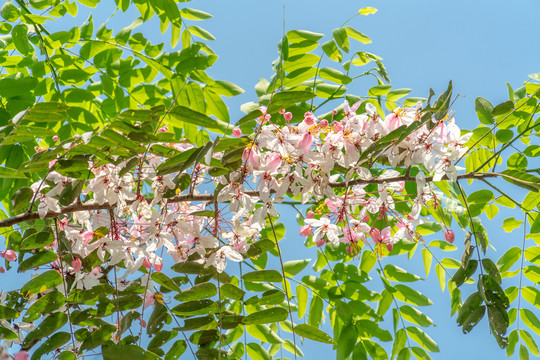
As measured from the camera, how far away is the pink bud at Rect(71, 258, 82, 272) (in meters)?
1.48

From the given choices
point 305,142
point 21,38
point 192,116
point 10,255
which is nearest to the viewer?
point 192,116

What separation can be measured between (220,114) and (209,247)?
0.75 m

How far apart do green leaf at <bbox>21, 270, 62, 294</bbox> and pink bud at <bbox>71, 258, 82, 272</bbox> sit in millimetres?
60

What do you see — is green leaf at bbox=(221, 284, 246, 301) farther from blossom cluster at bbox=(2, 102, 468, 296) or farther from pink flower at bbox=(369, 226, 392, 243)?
pink flower at bbox=(369, 226, 392, 243)

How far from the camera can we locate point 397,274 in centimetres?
212

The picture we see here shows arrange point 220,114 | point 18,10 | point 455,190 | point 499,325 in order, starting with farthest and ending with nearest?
point 18,10, point 220,114, point 455,190, point 499,325

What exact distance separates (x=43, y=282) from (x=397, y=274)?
4.42 ft

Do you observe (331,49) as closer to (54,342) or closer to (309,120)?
(309,120)

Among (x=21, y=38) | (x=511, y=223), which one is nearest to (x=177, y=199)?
(x=21, y=38)

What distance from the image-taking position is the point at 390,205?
1.54 metres

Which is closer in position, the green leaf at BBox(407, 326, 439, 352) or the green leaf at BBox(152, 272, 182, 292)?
the green leaf at BBox(152, 272, 182, 292)

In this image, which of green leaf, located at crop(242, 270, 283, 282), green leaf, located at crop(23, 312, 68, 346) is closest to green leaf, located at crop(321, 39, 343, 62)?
green leaf, located at crop(242, 270, 283, 282)

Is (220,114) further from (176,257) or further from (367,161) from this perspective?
(367,161)

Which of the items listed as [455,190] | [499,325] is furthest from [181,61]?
[499,325]
